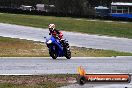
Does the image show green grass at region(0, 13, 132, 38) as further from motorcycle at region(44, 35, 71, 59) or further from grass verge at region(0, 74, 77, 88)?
grass verge at region(0, 74, 77, 88)

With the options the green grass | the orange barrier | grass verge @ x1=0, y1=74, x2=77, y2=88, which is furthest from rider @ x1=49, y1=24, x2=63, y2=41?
the green grass

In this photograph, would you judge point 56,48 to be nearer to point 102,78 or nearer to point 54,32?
point 54,32

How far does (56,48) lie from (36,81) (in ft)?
27.3

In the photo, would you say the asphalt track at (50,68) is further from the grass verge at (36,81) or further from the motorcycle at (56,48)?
the motorcycle at (56,48)

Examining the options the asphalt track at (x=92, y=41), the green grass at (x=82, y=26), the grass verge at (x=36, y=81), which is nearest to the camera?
the grass verge at (x=36, y=81)

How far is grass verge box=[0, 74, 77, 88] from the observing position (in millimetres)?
10719

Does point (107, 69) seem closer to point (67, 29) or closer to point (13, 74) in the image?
point (13, 74)

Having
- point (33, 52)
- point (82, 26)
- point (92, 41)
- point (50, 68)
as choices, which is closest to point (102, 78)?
point (50, 68)

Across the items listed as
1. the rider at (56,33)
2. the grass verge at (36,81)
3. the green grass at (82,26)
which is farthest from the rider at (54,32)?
the green grass at (82,26)

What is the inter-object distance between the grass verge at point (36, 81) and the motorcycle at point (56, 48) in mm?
6579

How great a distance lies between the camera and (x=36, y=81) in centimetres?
1145

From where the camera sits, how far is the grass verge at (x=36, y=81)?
10.7 m

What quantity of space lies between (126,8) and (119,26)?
31782 millimetres

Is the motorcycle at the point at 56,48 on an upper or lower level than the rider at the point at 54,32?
lower
